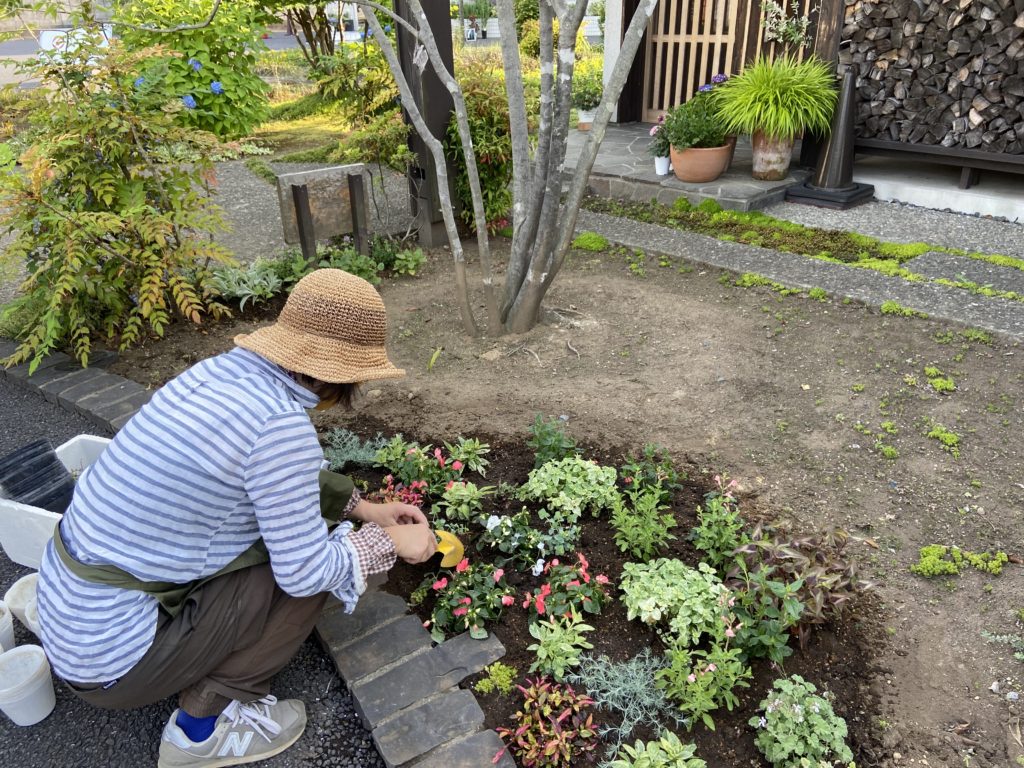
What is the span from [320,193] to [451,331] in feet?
4.48

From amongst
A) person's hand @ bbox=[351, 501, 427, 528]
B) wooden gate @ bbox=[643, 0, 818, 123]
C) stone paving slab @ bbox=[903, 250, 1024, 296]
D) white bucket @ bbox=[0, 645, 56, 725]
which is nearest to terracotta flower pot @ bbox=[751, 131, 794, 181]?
wooden gate @ bbox=[643, 0, 818, 123]

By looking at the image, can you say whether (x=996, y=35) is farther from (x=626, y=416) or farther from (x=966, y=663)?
(x=966, y=663)

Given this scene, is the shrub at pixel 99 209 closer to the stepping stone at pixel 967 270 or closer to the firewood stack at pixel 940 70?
the stepping stone at pixel 967 270

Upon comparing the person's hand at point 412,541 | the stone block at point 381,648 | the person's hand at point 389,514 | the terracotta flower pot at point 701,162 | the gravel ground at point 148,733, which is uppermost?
the terracotta flower pot at point 701,162

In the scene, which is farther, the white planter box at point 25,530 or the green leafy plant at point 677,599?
the white planter box at point 25,530

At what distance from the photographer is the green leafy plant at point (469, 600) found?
234 centimetres

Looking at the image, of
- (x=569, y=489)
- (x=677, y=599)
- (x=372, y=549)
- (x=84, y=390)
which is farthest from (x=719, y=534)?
(x=84, y=390)

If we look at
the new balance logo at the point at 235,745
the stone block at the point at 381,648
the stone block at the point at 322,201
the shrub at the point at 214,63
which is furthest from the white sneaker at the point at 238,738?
the shrub at the point at 214,63

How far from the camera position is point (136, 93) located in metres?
4.08

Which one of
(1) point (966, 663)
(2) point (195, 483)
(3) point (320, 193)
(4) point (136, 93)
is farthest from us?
(3) point (320, 193)

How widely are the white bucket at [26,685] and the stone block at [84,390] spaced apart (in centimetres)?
165

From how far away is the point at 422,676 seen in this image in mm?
2186

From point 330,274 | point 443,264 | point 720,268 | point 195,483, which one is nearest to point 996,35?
point 720,268

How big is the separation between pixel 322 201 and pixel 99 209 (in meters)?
1.36
